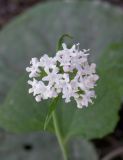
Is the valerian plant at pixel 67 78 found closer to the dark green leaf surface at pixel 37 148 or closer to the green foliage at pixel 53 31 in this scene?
the green foliage at pixel 53 31

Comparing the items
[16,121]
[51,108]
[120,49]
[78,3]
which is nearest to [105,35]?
[78,3]

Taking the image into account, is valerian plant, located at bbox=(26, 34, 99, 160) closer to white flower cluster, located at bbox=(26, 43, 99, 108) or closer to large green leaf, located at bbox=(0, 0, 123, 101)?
white flower cluster, located at bbox=(26, 43, 99, 108)

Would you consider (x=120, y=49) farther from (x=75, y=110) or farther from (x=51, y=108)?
(x=51, y=108)

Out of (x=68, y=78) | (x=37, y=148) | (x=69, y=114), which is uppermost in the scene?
(x=37, y=148)

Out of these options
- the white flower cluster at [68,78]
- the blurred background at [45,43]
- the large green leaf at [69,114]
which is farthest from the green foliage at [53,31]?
the white flower cluster at [68,78]

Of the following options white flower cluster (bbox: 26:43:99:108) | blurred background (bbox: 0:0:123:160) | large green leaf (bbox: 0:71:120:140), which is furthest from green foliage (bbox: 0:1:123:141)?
white flower cluster (bbox: 26:43:99:108)

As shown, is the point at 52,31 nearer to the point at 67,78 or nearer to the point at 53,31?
the point at 53,31

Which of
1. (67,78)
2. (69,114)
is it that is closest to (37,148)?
(69,114)
